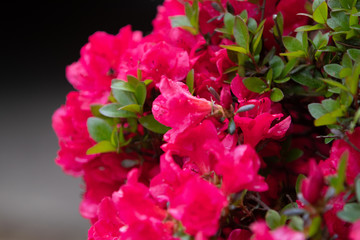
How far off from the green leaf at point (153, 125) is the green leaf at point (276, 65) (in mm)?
181

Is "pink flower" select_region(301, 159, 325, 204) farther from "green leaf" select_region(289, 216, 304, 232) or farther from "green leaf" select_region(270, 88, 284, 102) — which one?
"green leaf" select_region(270, 88, 284, 102)

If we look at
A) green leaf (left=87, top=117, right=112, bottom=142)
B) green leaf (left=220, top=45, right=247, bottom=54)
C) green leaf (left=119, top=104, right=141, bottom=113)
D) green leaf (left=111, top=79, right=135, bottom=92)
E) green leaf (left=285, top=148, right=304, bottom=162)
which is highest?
green leaf (left=111, top=79, right=135, bottom=92)

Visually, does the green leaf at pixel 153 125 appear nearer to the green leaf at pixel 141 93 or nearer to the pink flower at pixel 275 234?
the green leaf at pixel 141 93

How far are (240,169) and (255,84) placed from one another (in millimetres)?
173

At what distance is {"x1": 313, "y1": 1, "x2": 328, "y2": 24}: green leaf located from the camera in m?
0.55

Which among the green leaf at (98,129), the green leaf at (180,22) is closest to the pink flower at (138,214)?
the green leaf at (98,129)

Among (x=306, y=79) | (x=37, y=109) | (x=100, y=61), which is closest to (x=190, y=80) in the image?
(x=306, y=79)

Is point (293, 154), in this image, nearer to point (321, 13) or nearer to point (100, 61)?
point (321, 13)

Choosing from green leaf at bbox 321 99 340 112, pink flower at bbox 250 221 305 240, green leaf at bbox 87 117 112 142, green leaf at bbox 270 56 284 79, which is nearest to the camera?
pink flower at bbox 250 221 305 240

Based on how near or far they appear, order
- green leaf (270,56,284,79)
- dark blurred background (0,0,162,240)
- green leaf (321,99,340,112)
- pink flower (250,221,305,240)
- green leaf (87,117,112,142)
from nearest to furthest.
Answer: pink flower (250,221,305,240) → green leaf (321,99,340,112) → green leaf (270,56,284,79) → green leaf (87,117,112,142) → dark blurred background (0,0,162,240)

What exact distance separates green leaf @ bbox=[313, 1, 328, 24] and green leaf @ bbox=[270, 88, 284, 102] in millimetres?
118

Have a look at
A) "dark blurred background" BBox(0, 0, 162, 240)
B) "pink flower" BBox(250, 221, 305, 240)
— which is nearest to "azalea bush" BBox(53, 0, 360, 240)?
"pink flower" BBox(250, 221, 305, 240)

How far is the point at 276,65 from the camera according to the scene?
575 mm

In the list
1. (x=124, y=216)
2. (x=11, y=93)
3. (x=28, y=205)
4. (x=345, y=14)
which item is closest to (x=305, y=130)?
(x=345, y=14)
